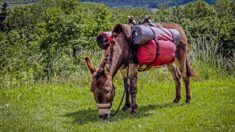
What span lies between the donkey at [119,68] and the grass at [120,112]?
34 centimetres

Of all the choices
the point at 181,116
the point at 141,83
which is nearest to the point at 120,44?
the point at 181,116

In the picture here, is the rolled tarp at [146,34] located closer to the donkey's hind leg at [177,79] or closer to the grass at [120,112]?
the donkey's hind leg at [177,79]

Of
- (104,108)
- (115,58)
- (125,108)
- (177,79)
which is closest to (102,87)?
(104,108)

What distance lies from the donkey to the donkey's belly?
248 millimetres

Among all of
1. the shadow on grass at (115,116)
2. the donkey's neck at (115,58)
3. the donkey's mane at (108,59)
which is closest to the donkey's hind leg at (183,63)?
the shadow on grass at (115,116)

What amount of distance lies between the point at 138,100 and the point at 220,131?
148 inches

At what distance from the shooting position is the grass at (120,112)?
801 cm

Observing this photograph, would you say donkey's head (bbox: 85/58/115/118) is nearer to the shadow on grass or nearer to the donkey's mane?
the donkey's mane

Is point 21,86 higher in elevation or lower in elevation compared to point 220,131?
lower

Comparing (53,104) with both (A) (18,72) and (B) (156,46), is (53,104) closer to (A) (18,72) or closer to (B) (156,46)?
(B) (156,46)

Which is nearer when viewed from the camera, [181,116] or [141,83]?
[181,116]

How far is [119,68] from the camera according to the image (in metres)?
8.82

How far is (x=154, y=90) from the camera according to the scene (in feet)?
40.2

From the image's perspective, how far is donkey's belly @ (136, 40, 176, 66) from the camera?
8.89 meters
